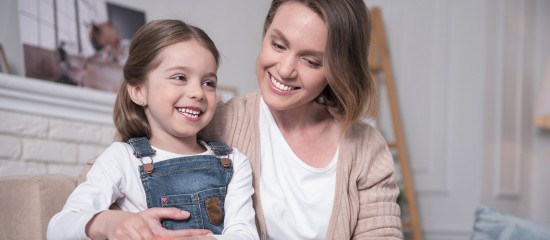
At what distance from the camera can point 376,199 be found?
5.93 ft

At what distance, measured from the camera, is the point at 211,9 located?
143 inches

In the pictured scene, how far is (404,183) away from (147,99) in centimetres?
263

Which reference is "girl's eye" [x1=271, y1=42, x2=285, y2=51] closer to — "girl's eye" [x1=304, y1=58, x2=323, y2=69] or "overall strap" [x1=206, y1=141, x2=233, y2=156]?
"girl's eye" [x1=304, y1=58, x2=323, y2=69]

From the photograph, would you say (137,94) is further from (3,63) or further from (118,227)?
(3,63)

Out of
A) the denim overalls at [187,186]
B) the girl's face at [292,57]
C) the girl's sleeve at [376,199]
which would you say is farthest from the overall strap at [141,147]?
the girl's sleeve at [376,199]

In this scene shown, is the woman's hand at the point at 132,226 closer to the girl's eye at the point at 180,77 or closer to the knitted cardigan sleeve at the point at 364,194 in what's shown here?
the girl's eye at the point at 180,77

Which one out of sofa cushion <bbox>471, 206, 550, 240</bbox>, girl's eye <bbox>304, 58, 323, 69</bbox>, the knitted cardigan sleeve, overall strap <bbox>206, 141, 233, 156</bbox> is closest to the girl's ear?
overall strap <bbox>206, 141, 233, 156</bbox>

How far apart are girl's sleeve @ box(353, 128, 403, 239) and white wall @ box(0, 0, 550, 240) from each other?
193cm

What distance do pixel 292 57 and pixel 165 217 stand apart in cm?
54

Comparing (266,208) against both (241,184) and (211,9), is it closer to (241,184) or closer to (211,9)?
(241,184)

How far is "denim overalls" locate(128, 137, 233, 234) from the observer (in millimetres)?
1465

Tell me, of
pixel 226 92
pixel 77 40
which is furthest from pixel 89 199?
pixel 226 92

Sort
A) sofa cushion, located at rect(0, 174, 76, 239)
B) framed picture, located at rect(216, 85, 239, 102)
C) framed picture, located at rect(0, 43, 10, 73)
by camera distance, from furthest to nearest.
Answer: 1. framed picture, located at rect(216, 85, 239, 102)
2. framed picture, located at rect(0, 43, 10, 73)
3. sofa cushion, located at rect(0, 174, 76, 239)

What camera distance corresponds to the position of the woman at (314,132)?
166 cm
